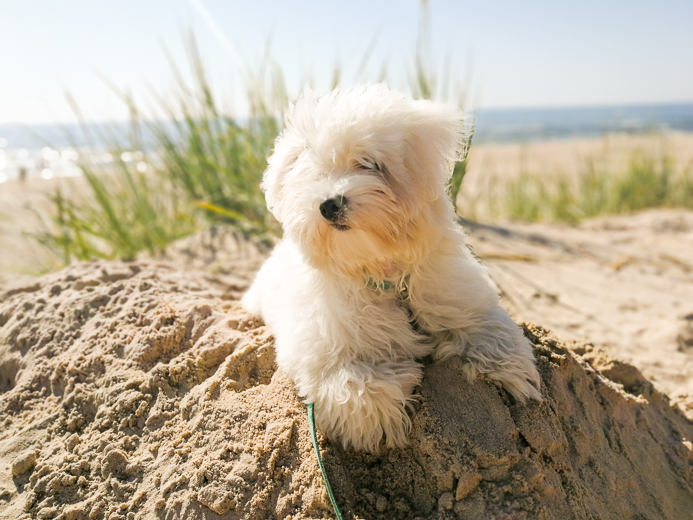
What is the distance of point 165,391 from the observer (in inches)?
104

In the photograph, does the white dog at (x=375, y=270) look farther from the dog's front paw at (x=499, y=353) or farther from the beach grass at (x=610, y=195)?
the beach grass at (x=610, y=195)

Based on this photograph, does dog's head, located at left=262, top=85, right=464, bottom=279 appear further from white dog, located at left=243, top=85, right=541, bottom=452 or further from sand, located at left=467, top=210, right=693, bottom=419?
sand, located at left=467, top=210, right=693, bottom=419

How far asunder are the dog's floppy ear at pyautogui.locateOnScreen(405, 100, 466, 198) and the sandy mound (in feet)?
3.01

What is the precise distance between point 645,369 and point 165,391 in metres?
3.26

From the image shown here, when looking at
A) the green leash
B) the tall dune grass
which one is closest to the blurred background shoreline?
the tall dune grass

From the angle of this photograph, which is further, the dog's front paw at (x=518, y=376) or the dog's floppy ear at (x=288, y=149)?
the dog's floppy ear at (x=288, y=149)

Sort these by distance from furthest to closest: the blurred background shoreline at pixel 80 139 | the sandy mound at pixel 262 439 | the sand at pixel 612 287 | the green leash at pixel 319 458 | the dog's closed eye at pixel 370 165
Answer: the blurred background shoreline at pixel 80 139 < the sand at pixel 612 287 < the dog's closed eye at pixel 370 165 < the sandy mound at pixel 262 439 < the green leash at pixel 319 458

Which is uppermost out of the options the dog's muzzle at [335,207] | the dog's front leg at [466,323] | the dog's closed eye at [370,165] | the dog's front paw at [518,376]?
the dog's closed eye at [370,165]

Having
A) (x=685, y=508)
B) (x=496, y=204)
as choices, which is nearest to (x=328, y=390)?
(x=685, y=508)

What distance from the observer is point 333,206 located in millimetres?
2061

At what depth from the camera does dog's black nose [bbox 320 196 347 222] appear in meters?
2.06

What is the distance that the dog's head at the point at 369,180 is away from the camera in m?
2.09

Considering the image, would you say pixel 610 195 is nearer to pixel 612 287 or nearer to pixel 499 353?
pixel 612 287

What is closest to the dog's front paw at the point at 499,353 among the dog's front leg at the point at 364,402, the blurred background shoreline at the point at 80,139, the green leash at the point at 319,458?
the dog's front leg at the point at 364,402
